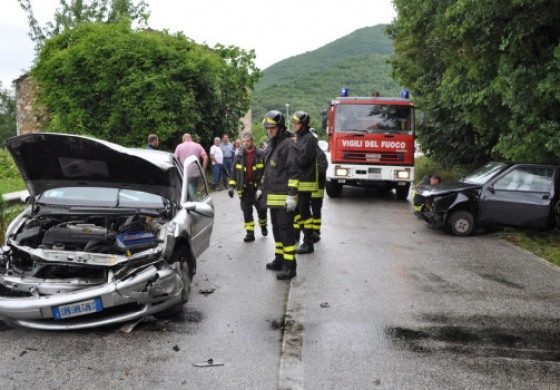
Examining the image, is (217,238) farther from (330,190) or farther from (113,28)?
(113,28)

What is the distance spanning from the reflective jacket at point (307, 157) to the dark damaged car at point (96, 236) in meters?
1.30

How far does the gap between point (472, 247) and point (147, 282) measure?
6105 mm

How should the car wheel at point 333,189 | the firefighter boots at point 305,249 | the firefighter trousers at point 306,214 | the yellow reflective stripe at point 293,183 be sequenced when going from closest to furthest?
the yellow reflective stripe at point 293,183 < the firefighter trousers at point 306,214 < the firefighter boots at point 305,249 < the car wheel at point 333,189

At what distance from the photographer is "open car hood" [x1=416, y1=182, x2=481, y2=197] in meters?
9.79

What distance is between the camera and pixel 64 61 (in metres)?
15.8

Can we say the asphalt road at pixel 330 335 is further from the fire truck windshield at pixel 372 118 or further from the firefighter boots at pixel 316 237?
the fire truck windshield at pixel 372 118

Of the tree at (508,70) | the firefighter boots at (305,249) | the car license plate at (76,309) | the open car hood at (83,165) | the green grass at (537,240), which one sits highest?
the tree at (508,70)

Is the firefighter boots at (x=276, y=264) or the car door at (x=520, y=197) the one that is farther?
the car door at (x=520, y=197)

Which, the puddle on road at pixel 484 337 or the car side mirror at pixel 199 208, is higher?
the car side mirror at pixel 199 208

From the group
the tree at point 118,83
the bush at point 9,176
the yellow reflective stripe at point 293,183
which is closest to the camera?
the yellow reflective stripe at point 293,183

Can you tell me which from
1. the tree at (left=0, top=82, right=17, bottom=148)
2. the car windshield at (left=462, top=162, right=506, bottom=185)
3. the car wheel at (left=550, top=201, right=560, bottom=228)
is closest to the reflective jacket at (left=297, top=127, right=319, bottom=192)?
the car windshield at (left=462, top=162, right=506, bottom=185)

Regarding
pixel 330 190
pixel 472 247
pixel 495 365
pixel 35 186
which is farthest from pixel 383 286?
pixel 330 190

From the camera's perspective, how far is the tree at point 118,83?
15.9 meters

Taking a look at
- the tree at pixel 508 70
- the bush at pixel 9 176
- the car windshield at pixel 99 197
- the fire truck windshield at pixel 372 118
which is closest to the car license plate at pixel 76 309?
the car windshield at pixel 99 197
